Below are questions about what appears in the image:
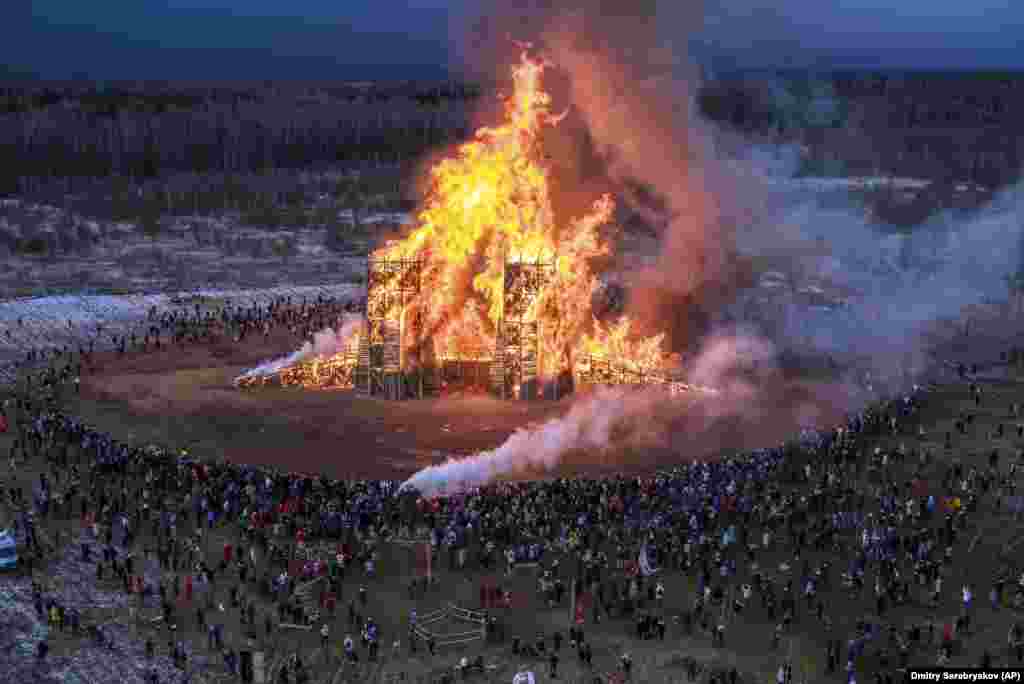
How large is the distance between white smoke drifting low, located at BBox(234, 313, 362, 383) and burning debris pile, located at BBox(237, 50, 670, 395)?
0.27 ft

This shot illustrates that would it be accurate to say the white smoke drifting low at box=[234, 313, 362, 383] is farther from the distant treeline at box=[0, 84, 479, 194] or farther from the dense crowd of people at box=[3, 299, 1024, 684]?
the distant treeline at box=[0, 84, 479, 194]

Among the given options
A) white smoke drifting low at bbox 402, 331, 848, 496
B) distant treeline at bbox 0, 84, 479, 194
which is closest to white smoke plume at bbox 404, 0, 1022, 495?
white smoke drifting low at bbox 402, 331, 848, 496

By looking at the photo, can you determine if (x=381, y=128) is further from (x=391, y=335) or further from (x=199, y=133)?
(x=391, y=335)

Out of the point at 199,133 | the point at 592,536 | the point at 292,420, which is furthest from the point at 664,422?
the point at 199,133

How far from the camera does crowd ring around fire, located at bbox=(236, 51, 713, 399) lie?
46.9 metres

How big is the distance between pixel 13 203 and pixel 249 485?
7403 centimetres

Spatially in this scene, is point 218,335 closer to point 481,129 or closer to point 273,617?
point 481,129

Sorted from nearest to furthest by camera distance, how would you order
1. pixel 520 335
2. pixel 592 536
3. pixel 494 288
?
pixel 592 536 < pixel 520 335 < pixel 494 288

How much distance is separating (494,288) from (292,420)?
10344 mm

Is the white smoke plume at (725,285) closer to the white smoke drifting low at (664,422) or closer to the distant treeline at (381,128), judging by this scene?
the white smoke drifting low at (664,422)

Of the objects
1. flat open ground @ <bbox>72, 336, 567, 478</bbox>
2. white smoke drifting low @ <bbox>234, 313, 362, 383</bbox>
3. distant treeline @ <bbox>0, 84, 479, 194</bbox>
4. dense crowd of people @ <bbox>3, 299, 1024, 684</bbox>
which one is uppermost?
distant treeline @ <bbox>0, 84, 479, 194</bbox>

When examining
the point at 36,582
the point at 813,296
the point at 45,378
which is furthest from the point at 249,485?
the point at 813,296

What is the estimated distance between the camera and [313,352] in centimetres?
4997

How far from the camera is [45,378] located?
48.0 metres
